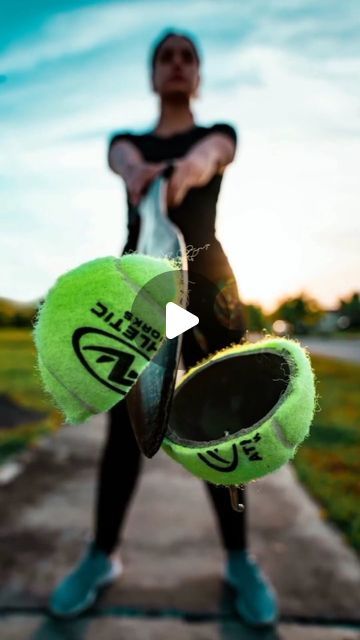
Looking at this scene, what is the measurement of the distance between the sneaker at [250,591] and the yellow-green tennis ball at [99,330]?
6.37ft

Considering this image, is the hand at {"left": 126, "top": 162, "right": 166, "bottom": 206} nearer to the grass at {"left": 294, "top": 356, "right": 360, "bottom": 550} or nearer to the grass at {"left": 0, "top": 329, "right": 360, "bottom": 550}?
the grass at {"left": 0, "top": 329, "right": 360, "bottom": 550}

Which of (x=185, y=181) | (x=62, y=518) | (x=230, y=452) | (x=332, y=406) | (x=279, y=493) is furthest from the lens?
(x=332, y=406)

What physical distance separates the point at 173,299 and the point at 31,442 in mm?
5094

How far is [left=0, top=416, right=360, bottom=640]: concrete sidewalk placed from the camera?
8.41 ft

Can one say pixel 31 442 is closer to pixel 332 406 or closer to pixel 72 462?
pixel 72 462

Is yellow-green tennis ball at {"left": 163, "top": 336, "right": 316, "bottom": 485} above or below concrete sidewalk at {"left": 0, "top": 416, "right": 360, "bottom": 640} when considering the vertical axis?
above

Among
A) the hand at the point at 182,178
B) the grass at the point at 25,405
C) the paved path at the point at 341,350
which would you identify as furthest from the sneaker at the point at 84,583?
the paved path at the point at 341,350

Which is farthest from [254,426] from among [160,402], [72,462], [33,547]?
[72,462]

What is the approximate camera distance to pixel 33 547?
3.30 metres

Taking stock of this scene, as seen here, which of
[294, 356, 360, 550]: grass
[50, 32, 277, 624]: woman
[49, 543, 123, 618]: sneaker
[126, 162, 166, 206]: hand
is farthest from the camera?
[294, 356, 360, 550]: grass

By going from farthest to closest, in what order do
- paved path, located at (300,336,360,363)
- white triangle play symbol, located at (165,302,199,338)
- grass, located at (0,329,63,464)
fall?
paved path, located at (300,336,360,363), grass, located at (0,329,63,464), white triangle play symbol, located at (165,302,199,338)

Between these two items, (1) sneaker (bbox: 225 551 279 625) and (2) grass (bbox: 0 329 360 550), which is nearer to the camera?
(1) sneaker (bbox: 225 551 279 625)

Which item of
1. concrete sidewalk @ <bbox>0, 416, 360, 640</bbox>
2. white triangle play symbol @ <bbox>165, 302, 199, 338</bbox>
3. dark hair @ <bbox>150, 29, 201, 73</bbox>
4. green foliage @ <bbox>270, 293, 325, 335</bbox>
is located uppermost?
dark hair @ <bbox>150, 29, 201, 73</bbox>

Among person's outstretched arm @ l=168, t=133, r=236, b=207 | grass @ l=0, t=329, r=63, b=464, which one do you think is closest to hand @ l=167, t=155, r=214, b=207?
person's outstretched arm @ l=168, t=133, r=236, b=207
